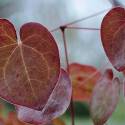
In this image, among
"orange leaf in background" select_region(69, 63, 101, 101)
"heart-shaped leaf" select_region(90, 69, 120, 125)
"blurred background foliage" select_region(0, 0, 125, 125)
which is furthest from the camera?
"blurred background foliage" select_region(0, 0, 125, 125)

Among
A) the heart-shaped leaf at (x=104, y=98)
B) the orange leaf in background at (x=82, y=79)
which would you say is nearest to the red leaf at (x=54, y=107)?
the heart-shaped leaf at (x=104, y=98)

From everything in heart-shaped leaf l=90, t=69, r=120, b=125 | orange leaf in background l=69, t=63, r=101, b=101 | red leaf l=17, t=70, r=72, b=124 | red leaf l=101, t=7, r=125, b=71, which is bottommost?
orange leaf in background l=69, t=63, r=101, b=101

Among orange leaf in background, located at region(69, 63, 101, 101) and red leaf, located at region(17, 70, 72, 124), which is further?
orange leaf in background, located at region(69, 63, 101, 101)

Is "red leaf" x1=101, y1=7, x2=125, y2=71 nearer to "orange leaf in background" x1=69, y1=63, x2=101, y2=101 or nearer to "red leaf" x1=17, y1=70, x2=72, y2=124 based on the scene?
"red leaf" x1=17, y1=70, x2=72, y2=124

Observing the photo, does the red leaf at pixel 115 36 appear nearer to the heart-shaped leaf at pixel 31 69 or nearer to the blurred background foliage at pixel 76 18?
the heart-shaped leaf at pixel 31 69

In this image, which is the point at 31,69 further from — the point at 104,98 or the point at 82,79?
the point at 82,79

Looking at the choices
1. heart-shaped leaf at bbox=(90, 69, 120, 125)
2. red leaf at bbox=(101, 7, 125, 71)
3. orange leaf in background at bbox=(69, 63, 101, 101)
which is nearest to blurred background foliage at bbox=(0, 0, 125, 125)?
orange leaf in background at bbox=(69, 63, 101, 101)

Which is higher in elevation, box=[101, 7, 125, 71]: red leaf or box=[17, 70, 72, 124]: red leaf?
box=[101, 7, 125, 71]: red leaf

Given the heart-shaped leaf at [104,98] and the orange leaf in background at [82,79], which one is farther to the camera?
the orange leaf in background at [82,79]
